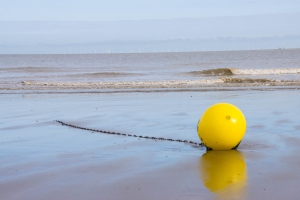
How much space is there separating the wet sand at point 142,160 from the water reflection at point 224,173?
0.04 ft

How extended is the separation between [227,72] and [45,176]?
42.1 meters

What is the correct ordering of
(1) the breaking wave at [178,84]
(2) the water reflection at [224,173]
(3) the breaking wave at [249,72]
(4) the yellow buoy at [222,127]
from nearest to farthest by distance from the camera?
(2) the water reflection at [224,173] < (4) the yellow buoy at [222,127] < (1) the breaking wave at [178,84] < (3) the breaking wave at [249,72]

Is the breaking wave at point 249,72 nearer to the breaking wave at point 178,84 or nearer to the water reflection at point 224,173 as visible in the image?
the breaking wave at point 178,84

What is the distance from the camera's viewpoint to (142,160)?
7.57 m

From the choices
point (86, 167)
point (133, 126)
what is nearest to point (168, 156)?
point (86, 167)

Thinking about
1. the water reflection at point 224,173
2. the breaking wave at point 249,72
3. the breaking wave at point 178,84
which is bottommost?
the water reflection at point 224,173

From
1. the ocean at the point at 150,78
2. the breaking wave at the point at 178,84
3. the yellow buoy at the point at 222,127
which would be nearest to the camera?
the yellow buoy at the point at 222,127

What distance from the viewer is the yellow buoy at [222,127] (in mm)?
7840

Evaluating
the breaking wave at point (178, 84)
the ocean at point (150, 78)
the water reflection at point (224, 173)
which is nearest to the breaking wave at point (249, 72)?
the ocean at point (150, 78)

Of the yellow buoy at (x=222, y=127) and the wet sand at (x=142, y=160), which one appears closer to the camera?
the wet sand at (x=142, y=160)

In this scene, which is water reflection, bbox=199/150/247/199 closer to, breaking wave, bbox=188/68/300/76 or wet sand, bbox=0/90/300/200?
wet sand, bbox=0/90/300/200

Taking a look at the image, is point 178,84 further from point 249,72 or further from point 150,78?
point 249,72

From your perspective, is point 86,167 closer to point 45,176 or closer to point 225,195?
point 45,176

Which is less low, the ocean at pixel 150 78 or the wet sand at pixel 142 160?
the ocean at pixel 150 78
